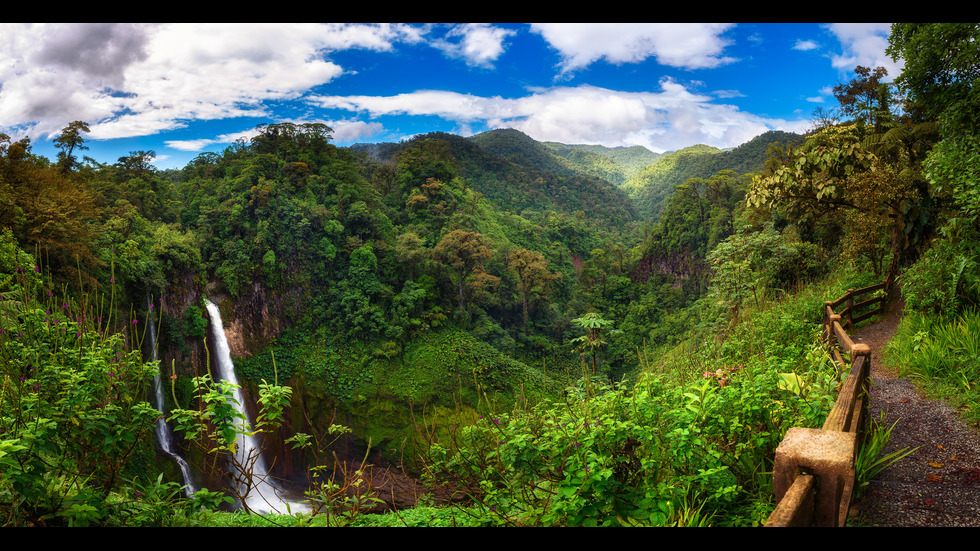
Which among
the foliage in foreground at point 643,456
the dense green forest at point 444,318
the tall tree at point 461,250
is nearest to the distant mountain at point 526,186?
the dense green forest at point 444,318

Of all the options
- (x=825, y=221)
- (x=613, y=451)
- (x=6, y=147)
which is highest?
(x=6, y=147)

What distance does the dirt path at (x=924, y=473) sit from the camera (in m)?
2.45

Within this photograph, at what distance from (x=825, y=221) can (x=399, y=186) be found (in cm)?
2431

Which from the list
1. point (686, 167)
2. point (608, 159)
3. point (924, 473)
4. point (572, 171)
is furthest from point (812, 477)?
point (608, 159)

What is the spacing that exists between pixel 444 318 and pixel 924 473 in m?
21.8

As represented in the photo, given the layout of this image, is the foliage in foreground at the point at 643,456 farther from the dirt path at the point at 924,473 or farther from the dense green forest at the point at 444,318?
the dirt path at the point at 924,473

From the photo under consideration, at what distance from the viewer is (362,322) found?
2275 cm

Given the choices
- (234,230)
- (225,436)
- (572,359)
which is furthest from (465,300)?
(225,436)

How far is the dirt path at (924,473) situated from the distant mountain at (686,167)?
60563 millimetres

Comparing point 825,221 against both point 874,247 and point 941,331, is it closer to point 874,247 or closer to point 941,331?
point 874,247

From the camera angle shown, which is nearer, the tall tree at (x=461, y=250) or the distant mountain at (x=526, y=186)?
the tall tree at (x=461, y=250)

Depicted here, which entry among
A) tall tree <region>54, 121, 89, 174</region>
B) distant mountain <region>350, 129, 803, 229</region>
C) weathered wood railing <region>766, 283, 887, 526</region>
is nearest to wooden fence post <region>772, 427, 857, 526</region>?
weathered wood railing <region>766, 283, 887, 526</region>

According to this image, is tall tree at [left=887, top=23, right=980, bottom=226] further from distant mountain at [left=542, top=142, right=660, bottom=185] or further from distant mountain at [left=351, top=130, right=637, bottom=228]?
distant mountain at [left=542, top=142, right=660, bottom=185]

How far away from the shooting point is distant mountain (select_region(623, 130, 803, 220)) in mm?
62156
